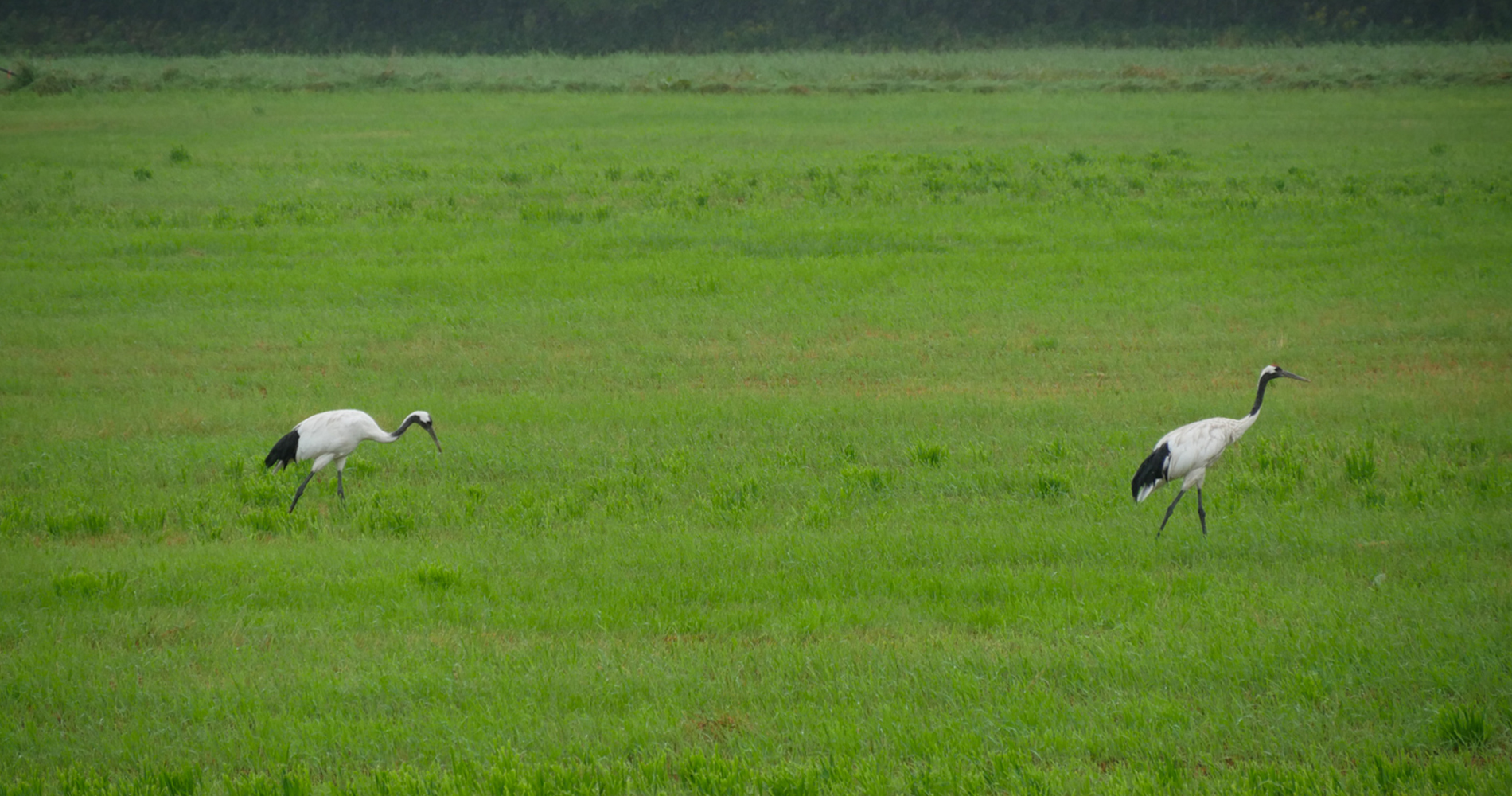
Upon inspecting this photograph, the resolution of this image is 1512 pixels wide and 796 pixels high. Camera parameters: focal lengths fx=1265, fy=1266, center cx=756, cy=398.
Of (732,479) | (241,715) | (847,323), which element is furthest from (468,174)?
(241,715)

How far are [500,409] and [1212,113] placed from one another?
3094 cm

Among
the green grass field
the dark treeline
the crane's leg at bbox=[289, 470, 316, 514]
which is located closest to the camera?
the green grass field

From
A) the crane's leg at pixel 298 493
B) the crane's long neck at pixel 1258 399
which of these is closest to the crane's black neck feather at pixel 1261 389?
the crane's long neck at pixel 1258 399

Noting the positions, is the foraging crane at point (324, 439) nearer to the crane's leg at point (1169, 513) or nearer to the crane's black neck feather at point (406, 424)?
the crane's black neck feather at point (406, 424)

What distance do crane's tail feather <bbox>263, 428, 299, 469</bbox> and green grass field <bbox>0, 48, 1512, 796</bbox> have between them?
0.30 metres

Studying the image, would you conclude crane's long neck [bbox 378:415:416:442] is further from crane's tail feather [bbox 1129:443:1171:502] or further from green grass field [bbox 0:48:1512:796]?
crane's tail feather [bbox 1129:443:1171:502]

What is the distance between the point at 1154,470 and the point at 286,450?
21.4 ft

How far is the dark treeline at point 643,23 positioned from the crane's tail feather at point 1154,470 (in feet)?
244

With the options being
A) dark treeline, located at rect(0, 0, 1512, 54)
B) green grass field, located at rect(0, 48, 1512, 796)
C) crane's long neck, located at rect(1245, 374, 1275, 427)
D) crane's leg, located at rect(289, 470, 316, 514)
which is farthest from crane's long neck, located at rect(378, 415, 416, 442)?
dark treeline, located at rect(0, 0, 1512, 54)

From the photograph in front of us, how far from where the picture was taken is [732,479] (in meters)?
10.1

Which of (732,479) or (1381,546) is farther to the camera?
(732,479)

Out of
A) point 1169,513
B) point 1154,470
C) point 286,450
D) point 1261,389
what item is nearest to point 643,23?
point 286,450

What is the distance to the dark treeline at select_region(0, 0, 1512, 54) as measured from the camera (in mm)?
81750

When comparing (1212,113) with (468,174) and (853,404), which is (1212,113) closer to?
(468,174)
